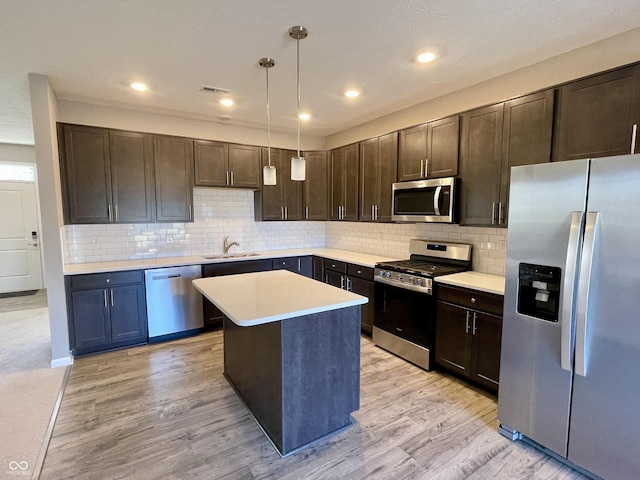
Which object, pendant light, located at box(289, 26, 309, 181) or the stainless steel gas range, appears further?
the stainless steel gas range

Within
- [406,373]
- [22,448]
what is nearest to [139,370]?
[22,448]

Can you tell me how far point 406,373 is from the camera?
3158 millimetres

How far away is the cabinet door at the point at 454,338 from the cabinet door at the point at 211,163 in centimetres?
311

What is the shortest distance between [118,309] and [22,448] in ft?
5.27

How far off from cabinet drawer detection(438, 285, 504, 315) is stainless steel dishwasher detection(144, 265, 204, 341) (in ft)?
9.22

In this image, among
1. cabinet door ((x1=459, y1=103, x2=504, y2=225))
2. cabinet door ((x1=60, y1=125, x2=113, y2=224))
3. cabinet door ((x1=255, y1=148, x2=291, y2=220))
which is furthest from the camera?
cabinet door ((x1=255, y1=148, x2=291, y2=220))

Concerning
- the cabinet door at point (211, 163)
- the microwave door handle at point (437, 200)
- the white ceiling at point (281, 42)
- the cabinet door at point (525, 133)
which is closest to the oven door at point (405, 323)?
the microwave door handle at point (437, 200)

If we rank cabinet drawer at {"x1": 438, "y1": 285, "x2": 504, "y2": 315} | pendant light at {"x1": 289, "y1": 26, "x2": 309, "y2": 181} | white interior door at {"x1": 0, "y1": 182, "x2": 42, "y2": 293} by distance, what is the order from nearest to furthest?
pendant light at {"x1": 289, "y1": 26, "x2": 309, "y2": 181} → cabinet drawer at {"x1": 438, "y1": 285, "x2": 504, "y2": 315} → white interior door at {"x1": 0, "y1": 182, "x2": 42, "y2": 293}

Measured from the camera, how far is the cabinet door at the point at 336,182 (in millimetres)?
4613

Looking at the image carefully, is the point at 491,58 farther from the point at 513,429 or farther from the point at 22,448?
the point at 22,448

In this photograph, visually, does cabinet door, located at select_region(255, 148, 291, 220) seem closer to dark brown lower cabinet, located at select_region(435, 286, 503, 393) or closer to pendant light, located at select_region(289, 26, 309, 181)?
pendant light, located at select_region(289, 26, 309, 181)

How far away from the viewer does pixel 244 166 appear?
177 inches

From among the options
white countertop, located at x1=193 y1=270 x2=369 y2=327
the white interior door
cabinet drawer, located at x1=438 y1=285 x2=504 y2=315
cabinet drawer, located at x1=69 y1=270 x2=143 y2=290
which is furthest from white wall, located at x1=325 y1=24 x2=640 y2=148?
the white interior door

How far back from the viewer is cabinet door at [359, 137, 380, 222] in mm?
4023
